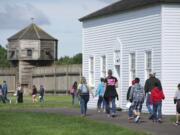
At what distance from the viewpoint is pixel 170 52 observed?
3422 cm

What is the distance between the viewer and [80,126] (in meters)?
25.4

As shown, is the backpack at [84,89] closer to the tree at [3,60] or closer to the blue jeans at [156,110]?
the blue jeans at [156,110]

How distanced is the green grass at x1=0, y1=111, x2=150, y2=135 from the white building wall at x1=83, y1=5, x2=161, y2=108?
7790mm

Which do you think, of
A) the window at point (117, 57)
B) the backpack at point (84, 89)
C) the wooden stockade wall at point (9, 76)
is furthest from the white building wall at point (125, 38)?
the wooden stockade wall at point (9, 76)

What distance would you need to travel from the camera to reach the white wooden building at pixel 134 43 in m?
34.2

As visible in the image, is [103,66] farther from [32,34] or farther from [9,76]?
[32,34]

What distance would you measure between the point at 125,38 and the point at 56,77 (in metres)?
42.1

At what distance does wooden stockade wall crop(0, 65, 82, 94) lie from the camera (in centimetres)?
7531

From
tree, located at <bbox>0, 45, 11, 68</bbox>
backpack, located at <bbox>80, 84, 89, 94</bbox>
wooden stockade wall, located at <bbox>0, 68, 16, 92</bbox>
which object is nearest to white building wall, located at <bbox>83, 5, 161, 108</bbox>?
backpack, located at <bbox>80, 84, 89, 94</bbox>

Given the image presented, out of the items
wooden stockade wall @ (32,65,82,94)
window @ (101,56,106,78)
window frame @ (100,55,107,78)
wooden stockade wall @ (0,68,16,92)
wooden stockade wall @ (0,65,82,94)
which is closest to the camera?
window frame @ (100,55,107,78)

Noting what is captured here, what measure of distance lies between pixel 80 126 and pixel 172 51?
1028 cm

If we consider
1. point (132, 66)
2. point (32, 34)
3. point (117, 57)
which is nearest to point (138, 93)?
point (132, 66)

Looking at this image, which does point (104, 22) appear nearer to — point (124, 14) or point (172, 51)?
point (124, 14)

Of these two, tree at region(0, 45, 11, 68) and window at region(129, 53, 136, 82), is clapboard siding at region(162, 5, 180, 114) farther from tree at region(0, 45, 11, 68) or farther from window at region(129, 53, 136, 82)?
tree at region(0, 45, 11, 68)
